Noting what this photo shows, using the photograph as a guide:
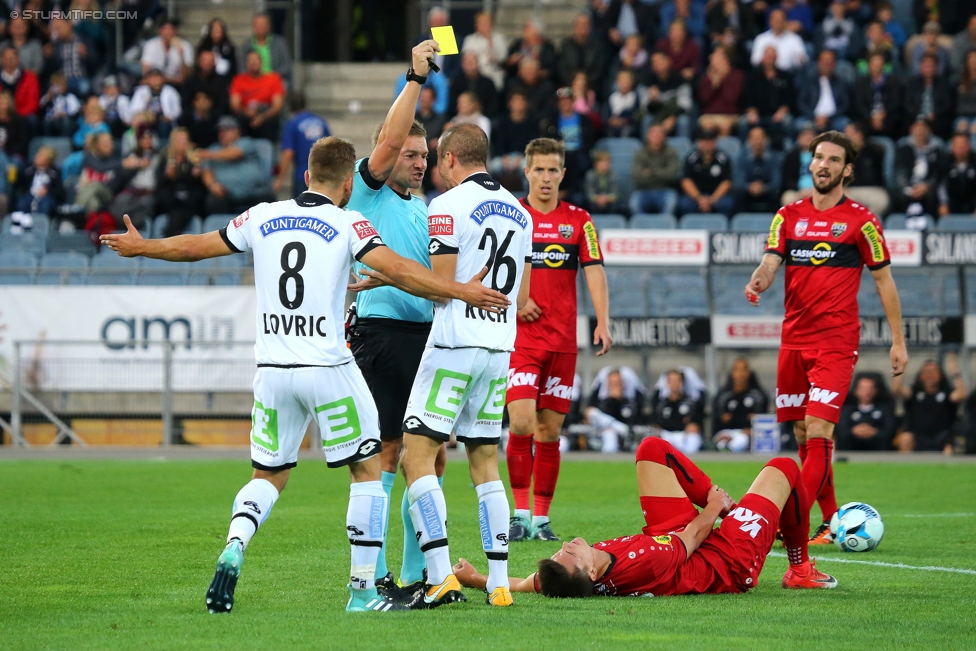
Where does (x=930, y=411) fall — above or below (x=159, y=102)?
below

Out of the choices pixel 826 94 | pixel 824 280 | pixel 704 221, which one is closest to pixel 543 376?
pixel 824 280

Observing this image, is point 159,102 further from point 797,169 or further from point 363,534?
point 363,534

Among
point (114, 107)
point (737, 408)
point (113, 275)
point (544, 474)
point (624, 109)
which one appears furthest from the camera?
point (114, 107)

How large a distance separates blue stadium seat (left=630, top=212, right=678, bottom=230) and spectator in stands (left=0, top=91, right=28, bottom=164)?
10116mm

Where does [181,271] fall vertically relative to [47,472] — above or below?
above

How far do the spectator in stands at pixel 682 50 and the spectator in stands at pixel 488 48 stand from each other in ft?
9.16

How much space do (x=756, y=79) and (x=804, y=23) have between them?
Answer: 87.5 inches

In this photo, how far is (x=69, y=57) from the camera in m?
22.4

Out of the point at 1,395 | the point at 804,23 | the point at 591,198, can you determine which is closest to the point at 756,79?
the point at 804,23

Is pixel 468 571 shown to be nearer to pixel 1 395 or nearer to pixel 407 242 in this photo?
pixel 407 242

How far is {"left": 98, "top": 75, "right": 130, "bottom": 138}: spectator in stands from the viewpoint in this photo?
21.4 m

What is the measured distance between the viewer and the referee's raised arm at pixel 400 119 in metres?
6.75

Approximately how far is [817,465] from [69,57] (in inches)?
693

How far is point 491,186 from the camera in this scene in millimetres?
6883
